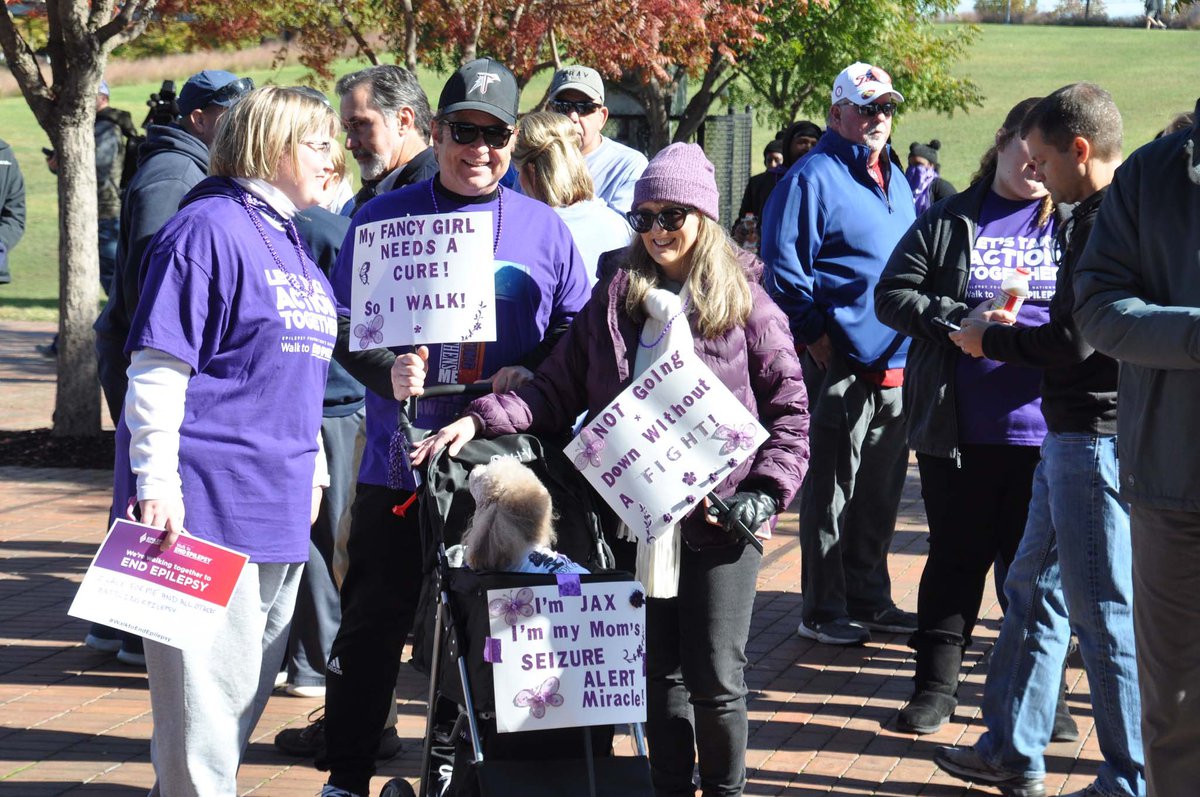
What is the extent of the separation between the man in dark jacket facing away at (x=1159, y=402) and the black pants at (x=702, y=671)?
1.07 m

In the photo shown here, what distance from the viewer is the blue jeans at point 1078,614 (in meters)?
4.34

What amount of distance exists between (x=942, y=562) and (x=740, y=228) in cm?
1079

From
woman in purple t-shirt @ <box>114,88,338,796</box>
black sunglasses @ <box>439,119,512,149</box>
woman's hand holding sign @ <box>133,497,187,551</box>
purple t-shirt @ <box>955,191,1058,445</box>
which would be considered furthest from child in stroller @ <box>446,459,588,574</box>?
purple t-shirt @ <box>955,191,1058,445</box>

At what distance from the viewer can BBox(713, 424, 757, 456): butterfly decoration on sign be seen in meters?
3.94

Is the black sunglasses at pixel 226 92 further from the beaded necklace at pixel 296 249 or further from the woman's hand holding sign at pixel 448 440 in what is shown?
the woman's hand holding sign at pixel 448 440

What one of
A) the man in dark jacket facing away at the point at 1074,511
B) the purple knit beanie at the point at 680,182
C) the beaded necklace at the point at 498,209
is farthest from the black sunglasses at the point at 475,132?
the man in dark jacket facing away at the point at 1074,511

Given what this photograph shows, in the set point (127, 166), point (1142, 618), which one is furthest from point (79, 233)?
point (1142, 618)

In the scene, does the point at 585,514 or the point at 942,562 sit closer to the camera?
the point at 585,514

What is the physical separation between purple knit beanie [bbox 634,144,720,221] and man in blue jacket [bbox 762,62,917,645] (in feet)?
6.91

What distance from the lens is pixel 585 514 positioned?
13.6ft

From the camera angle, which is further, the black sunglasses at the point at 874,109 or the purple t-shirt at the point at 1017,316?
the black sunglasses at the point at 874,109

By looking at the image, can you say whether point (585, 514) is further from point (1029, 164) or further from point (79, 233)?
point (79, 233)

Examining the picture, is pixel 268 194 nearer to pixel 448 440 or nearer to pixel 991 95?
pixel 448 440

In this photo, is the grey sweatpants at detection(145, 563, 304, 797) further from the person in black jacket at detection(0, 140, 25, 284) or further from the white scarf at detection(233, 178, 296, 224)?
the person in black jacket at detection(0, 140, 25, 284)
